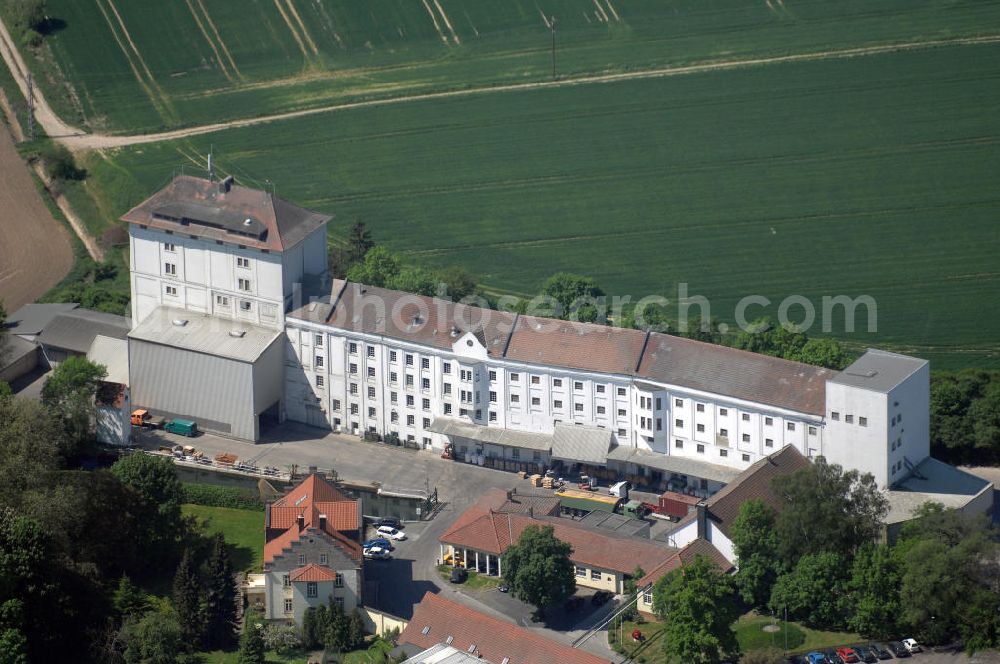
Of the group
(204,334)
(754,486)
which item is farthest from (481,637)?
(204,334)

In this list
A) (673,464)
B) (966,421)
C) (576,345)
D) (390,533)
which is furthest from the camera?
(576,345)

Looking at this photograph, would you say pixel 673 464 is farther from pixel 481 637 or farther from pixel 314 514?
pixel 314 514

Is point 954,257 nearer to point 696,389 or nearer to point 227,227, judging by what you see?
point 696,389

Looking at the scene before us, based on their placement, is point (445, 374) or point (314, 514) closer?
point (314, 514)

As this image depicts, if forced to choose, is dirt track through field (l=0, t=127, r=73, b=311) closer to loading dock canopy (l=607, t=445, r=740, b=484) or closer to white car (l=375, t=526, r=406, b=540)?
white car (l=375, t=526, r=406, b=540)

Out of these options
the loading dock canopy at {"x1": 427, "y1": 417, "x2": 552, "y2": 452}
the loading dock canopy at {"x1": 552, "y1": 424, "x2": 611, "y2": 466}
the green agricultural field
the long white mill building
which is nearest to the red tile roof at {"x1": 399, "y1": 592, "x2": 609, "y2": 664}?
the loading dock canopy at {"x1": 552, "y1": 424, "x2": 611, "y2": 466}

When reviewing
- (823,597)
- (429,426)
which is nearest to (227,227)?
(429,426)

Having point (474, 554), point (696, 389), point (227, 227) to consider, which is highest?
point (227, 227)
